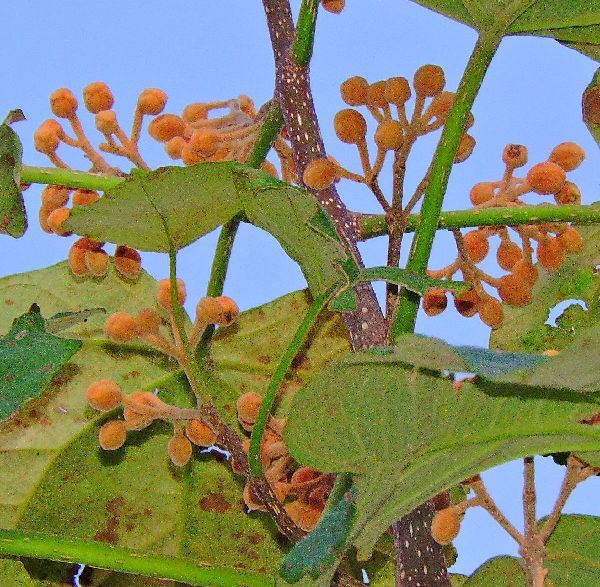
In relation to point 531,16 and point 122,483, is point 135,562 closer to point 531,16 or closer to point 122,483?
point 122,483

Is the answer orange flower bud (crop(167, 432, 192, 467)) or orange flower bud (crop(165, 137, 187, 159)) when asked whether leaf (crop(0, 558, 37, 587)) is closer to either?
orange flower bud (crop(167, 432, 192, 467))

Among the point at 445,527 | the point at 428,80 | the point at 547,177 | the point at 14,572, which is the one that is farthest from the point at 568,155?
the point at 14,572

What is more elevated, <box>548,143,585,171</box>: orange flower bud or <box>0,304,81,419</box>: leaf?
<box>548,143,585,171</box>: orange flower bud

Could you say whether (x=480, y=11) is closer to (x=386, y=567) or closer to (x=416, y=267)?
(x=416, y=267)

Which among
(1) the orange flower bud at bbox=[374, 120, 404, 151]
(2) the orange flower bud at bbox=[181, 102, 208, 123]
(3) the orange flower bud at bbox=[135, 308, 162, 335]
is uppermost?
(2) the orange flower bud at bbox=[181, 102, 208, 123]

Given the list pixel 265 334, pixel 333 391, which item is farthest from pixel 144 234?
pixel 265 334

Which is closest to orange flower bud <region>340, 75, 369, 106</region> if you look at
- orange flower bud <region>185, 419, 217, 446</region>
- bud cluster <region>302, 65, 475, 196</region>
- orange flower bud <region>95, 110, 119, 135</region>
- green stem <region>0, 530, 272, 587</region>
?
bud cluster <region>302, 65, 475, 196</region>
